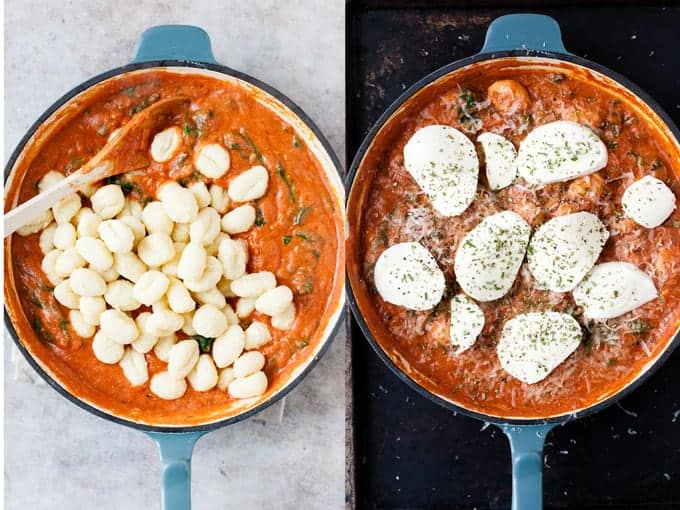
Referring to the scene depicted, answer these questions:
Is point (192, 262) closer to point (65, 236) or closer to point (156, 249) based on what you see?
point (156, 249)

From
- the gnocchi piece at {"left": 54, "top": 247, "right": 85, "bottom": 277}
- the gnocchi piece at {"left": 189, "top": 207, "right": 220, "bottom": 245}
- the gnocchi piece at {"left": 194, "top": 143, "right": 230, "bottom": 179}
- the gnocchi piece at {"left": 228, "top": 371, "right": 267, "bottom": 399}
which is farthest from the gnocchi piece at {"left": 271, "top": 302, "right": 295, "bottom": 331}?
the gnocchi piece at {"left": 54, "top": 247, "right": 85, "bottom": 277}

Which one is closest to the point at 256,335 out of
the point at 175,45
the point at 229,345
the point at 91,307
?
the point at 229,345

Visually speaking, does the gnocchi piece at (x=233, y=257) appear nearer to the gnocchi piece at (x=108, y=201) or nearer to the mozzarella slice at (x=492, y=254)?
the gnocchi piece at (x=108, y=201)

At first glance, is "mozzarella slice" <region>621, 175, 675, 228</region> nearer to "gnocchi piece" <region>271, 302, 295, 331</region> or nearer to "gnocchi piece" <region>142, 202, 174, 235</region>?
"gnocchi piece" <region>271, 302, 295, 331</region>

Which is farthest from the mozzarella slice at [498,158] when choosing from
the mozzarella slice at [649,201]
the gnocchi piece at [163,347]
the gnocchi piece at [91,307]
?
the gnocchi piece at [91,307]

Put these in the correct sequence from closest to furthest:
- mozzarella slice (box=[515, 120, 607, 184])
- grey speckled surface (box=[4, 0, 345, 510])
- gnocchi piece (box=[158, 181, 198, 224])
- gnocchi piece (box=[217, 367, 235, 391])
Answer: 1. mozzarella slice (box=[515, 120, 607, 184])
2. gnocchi piece (box=[158, 181, 198, 224])
3. gnocchi piece (box=[217, 367, 235, 391])
4. grey speckled surface (box=[4, 0, 345, 510])

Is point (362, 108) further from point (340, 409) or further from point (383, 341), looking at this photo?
point (340, 409)
